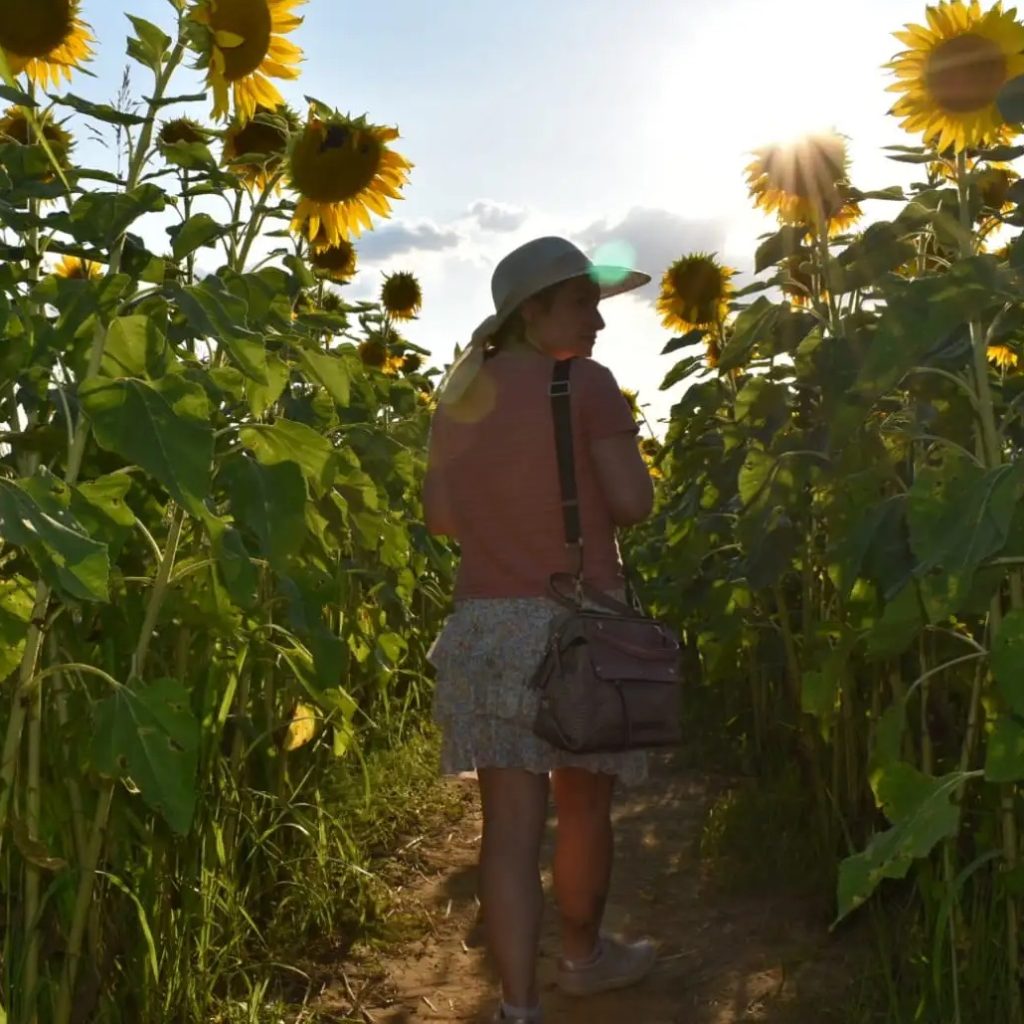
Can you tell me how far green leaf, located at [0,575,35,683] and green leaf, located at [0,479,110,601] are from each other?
0.24 meters

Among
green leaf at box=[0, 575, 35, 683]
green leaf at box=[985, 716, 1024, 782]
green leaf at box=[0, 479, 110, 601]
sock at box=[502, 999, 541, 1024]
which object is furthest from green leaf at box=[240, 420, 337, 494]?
sock at box=[502, 999, 541, 1024]

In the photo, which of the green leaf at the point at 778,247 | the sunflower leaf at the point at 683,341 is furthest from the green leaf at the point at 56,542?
the sunflower leaf at the point at 683,341

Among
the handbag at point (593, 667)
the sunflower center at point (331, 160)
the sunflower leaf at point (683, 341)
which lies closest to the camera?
the handbag at point (593, 667)

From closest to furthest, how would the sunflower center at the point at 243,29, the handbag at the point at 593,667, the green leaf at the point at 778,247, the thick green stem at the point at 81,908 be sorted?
the thick green stem at the point at 81,908
the sunflower center at the point at 243,29
the handbag at the point at 593,667
the green leaf at the point at 778,247

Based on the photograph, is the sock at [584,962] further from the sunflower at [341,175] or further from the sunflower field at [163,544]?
the sunflower at [341,175]

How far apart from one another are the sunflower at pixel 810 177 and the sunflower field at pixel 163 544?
1.03m

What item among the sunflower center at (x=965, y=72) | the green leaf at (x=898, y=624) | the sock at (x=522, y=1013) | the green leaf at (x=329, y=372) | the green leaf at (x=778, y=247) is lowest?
the sock at (x=522, y=1013)

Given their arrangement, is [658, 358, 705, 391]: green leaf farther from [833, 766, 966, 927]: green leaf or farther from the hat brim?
[833, 766, 966, 927]: green leaf

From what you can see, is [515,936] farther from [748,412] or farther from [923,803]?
[748,412]

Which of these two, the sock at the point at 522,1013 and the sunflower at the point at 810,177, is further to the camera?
the sunflower at the point at 810,177

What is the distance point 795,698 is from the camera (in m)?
4.50

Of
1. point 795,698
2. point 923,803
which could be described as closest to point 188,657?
point 923,803

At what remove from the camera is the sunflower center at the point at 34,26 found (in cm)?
296

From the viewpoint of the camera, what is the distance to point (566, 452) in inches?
118
